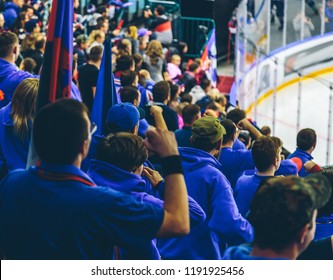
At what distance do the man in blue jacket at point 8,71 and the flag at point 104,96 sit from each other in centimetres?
59

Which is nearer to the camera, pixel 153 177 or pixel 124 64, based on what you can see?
pixel 153 177

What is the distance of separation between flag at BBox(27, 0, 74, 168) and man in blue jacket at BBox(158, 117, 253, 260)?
1033mm

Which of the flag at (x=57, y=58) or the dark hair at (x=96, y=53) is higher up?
the flag at (x=57, y=58)

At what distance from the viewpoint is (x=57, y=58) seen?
14.8 ft

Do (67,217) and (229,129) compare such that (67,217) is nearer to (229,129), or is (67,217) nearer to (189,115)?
(229,129)

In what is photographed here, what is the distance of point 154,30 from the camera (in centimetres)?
1748

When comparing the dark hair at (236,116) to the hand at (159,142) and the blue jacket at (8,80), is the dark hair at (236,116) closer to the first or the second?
the blue jacket at (8,80)

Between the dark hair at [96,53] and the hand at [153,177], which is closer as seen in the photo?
the hand at [153,177]

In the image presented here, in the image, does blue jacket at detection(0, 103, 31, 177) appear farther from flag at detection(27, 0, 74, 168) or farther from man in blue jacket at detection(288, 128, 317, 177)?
man in blue jacket at detection(288, 128, 317, 177)

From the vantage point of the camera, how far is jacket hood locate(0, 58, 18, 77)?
6.82 meters

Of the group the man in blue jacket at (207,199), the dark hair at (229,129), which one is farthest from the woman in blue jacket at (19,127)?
the dark hair at (229,129)

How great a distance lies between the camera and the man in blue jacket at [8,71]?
6801mm

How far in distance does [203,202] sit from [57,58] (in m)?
1.23

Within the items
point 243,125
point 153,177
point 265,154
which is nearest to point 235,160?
point 265,154
